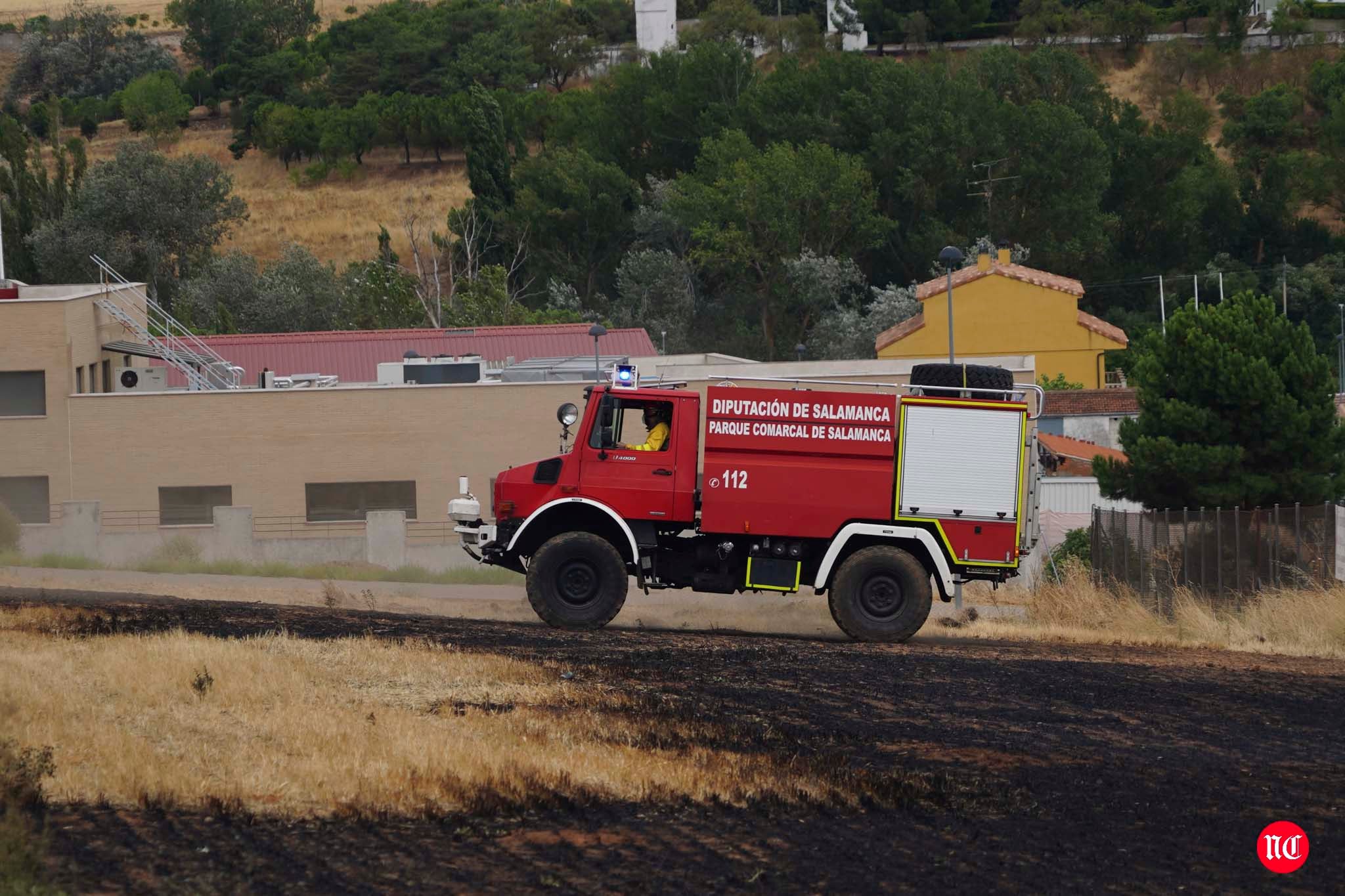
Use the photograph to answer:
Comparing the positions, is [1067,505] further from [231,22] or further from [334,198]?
[231,22]

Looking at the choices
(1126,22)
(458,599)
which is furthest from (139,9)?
(458,599)

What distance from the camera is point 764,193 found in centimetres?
8469

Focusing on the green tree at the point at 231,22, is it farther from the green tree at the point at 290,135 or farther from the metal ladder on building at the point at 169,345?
the metal ladder on building at the point at 169,345

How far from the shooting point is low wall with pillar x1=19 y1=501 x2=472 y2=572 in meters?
37.5

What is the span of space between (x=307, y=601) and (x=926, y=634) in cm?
988

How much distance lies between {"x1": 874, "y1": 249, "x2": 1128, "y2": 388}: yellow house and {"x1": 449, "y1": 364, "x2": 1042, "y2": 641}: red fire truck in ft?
164

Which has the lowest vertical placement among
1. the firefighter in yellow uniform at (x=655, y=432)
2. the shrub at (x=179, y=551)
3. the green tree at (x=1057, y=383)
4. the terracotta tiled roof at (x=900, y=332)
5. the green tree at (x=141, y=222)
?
the shrub at (x=179, y=551)

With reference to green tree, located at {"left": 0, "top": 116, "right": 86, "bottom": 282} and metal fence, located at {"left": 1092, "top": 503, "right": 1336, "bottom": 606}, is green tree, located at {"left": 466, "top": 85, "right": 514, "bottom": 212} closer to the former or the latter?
green tree, located at {"left": 0, "top": 116, "right": 86, "bottom": 282}

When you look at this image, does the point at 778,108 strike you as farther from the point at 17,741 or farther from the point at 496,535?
the point at 17,741

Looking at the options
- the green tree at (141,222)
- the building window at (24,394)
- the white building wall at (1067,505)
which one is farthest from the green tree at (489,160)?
the white building wall at (1067,505)

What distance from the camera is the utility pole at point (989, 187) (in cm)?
8606

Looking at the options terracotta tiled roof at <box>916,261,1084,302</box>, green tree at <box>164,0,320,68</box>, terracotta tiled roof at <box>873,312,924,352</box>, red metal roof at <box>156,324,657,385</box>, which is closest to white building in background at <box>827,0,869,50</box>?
green tree at <box>164,0,320,68</box>

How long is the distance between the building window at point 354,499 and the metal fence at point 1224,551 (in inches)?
785

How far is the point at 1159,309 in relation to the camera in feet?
287
